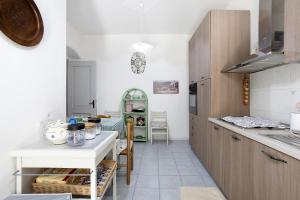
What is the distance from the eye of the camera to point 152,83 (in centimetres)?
475

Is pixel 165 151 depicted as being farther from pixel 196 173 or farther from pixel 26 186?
pixel 26 186

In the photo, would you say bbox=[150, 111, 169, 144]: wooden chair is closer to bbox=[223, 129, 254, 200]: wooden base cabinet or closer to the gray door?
the gray door

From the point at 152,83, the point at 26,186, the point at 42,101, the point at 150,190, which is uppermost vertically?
the point at 152,83

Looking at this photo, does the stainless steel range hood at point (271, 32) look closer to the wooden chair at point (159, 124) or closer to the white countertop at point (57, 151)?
the white countertop at point (57, 151)

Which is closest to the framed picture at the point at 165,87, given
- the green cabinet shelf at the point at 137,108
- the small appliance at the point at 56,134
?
the green cabinet shelf at the point at 137,108

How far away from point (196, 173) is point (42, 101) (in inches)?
87.7

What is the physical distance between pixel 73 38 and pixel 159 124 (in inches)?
112

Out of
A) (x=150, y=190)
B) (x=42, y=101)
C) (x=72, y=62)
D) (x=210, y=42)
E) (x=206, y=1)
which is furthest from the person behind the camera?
Answer: (x=72, y=62)

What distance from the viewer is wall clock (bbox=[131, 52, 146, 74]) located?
15.6 feet

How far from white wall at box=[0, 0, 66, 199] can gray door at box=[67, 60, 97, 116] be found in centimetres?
276

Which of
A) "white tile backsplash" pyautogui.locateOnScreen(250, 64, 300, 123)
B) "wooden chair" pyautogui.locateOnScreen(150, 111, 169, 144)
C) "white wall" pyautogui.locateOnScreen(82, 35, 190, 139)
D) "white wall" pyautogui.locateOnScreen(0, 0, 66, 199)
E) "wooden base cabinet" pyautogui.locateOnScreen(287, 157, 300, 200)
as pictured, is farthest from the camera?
"white wall" pyautogui.locateOnScreen(82, 35, 190, 139)

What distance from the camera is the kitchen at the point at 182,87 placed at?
48.7 inches

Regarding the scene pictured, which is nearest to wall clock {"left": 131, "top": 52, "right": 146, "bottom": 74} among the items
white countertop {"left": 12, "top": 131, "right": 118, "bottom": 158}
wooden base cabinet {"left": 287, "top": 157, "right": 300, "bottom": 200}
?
white countertop {"left": 12, "top": 131, "right": 118, "bottom": 158}

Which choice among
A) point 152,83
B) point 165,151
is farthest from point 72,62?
point 165,151
